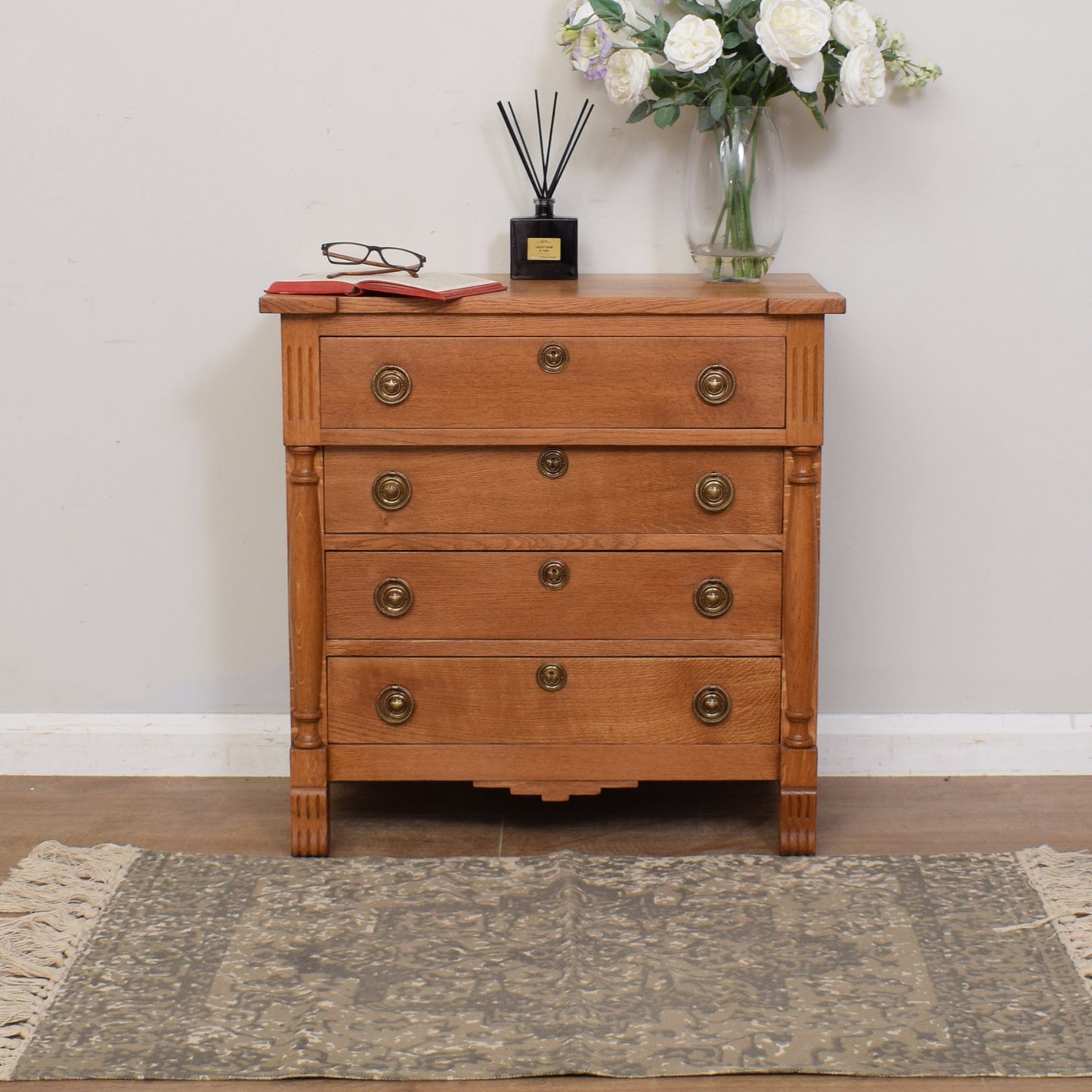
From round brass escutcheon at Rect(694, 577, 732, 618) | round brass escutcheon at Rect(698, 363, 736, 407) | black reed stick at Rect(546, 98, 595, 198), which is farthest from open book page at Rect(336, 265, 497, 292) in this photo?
round brass escutcheon at Rect(694, 577, 732, 618)

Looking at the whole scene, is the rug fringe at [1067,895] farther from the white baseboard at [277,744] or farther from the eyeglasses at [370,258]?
the eyeglasses at [370,258]

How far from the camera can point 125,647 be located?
255cm

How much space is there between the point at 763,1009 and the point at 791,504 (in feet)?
2.44

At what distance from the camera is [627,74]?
2154mm

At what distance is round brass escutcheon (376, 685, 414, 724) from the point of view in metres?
2.14

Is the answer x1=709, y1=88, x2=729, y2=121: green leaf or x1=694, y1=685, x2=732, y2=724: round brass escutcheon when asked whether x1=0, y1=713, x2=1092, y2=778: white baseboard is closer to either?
x1=694, y1=685, x2=732, y2=724: round brass escutcheon

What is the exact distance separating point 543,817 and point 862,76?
1.32 metres

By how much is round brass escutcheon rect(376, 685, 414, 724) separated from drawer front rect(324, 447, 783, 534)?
0.26 metres

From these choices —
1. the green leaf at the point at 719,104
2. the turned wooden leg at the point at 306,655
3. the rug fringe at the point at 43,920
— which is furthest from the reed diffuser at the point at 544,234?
the rug fringe at the point at 43,920

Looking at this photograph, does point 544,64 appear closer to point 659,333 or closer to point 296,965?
point 659,333

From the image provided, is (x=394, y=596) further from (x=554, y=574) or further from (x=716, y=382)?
(x=716, y=382)

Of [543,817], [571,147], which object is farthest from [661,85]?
[543,817]

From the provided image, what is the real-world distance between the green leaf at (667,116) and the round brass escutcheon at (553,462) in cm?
56

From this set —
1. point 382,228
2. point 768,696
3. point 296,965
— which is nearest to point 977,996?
point 768,696
